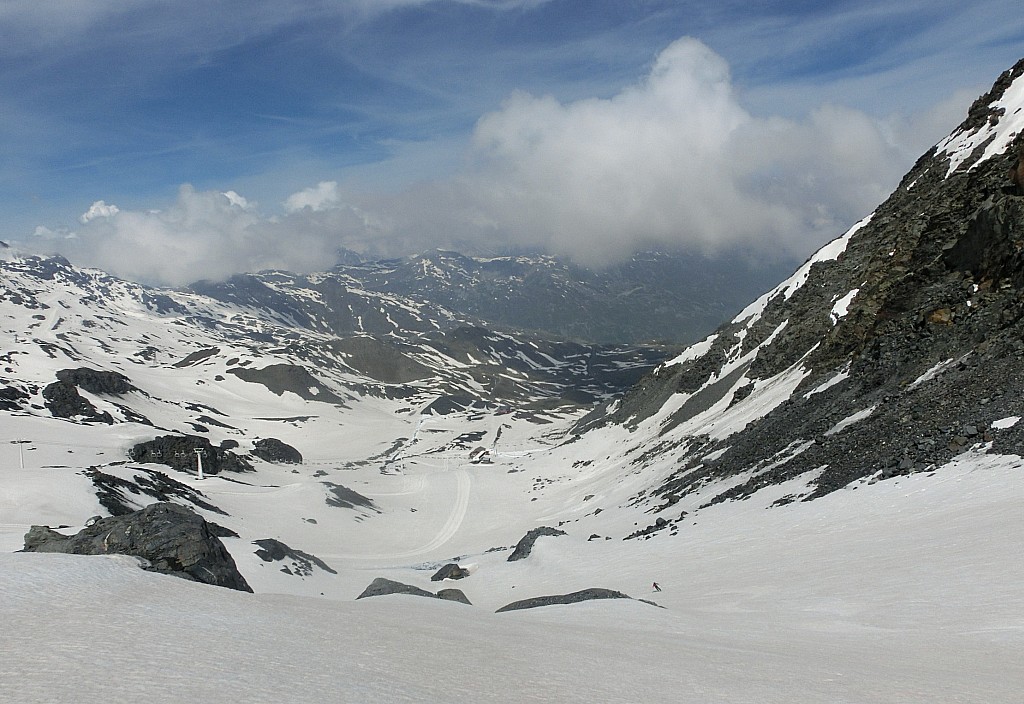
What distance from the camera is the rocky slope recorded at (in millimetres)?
24062

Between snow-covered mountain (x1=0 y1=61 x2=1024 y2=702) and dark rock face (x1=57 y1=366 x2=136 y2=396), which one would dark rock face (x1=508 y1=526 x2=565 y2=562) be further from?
dark rock face (x1=57 y1=366 x2=136 y2=396)

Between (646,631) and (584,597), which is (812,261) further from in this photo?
(646,631)

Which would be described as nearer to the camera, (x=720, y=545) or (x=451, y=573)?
(x=720, y=545)

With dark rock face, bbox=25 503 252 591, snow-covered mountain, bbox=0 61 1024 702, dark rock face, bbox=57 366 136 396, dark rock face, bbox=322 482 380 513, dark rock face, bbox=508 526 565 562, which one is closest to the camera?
snow-covered mountain, bbox=0 61 1024 702

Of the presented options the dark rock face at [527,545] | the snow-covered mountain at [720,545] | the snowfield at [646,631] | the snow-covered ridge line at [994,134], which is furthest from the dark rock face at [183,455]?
the snow-covered ridge line at [994,134]

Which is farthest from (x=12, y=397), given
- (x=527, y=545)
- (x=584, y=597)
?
(x=584, y=597)

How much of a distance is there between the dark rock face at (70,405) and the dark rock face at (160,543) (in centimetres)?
12397

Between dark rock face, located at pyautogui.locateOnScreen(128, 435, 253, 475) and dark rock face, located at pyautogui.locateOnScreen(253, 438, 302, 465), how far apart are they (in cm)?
1978

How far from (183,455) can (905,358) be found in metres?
87.0

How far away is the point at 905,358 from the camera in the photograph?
33.8 metres

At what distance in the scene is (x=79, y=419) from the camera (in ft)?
415

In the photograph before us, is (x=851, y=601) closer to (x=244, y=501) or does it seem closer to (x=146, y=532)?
(x=146, y=532)

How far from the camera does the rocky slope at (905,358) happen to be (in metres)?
24.1

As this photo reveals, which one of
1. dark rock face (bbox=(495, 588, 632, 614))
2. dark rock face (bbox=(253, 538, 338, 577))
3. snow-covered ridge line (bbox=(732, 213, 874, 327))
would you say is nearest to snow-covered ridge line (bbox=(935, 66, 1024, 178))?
snow-covered ridge line (bbox=(732, 213, 874, 327))
